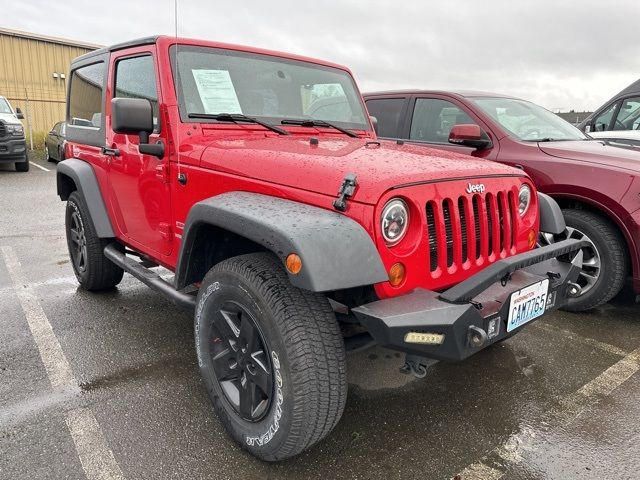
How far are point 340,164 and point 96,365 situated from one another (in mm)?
2024

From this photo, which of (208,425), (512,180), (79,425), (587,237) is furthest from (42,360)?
(587,237)

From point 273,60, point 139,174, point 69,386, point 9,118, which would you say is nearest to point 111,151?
Answer: point 139,174

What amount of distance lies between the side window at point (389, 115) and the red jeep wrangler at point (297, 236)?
2.08 meters

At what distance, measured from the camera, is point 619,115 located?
7.07 meters

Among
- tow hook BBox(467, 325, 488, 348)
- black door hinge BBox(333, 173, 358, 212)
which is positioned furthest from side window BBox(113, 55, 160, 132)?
tow hook BBox(467, 325, 488, 348)

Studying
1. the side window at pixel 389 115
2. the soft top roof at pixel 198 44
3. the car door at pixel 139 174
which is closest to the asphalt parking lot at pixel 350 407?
the car door at pixel 139 174

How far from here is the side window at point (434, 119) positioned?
15.7 feet

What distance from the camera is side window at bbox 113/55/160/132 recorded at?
294cm

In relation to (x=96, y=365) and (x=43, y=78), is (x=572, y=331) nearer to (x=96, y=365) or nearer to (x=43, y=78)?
(x=96, y=365)

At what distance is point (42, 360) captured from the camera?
10.1ft

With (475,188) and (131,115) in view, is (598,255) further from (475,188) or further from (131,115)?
(131,115)

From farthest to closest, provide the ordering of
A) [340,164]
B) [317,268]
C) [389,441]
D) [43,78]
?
[43,78], [389,441], [340,164], [317,268]

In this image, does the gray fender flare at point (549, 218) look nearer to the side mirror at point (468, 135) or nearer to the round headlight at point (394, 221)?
the round headlight at point (394, 221)

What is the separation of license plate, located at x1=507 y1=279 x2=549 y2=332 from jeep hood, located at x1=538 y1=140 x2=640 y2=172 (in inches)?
77.4
